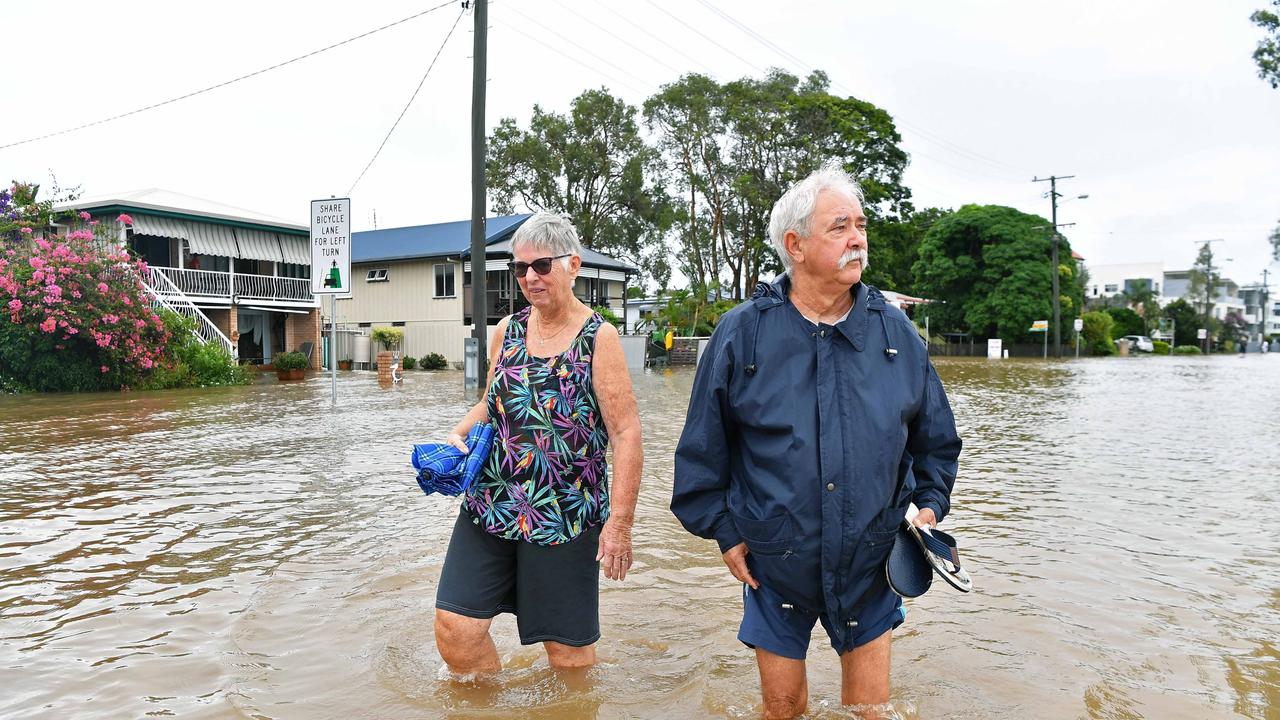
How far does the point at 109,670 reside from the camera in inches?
147

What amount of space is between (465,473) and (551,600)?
1.85ft

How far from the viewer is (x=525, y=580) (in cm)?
328

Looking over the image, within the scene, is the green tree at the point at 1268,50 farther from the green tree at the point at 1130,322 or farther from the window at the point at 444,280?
the green tree at the point at 1130,322

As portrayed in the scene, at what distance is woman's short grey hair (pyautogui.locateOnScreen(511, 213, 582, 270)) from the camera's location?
129 inches

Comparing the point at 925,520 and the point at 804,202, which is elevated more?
the point at 804,202

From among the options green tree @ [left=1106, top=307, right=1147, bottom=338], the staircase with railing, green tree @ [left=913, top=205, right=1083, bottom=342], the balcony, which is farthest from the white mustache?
green tree @ [left=1106, top=307, right=1147, bottom=338]

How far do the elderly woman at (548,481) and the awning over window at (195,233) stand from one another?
A: 2825cm

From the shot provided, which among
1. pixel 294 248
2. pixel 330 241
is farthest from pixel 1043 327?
pixel 330 241

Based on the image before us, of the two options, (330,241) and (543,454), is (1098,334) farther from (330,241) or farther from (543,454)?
(543,454)

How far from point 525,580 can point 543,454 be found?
0.47 meters

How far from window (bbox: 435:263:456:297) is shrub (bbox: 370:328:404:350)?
8.13 feet

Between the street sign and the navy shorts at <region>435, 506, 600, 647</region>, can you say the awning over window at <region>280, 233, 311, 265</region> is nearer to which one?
the street sign

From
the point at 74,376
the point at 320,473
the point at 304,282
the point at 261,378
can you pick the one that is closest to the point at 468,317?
the point at 304,282

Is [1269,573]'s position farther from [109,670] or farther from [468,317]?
[468,317]
